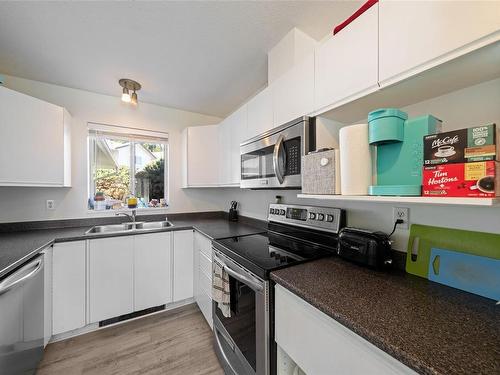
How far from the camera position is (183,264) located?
227 centimetres

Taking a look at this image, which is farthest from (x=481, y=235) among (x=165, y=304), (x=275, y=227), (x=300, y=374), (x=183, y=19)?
(x=165, y=304)

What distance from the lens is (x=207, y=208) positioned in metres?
3.10

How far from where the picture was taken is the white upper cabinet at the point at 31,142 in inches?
65.5

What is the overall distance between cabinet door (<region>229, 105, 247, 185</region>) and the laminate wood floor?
1480 mm

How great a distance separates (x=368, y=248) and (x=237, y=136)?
1.52 m

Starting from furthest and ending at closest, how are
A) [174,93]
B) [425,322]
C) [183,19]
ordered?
[174,93]
[183,19]
[425,322]

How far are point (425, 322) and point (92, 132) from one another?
325 centimetres

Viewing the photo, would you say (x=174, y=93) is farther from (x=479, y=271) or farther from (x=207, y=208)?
(x=479, y=271)

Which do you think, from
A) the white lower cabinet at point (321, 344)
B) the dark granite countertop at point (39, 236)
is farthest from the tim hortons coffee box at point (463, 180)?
the dark granite countertop at point (39, 236)

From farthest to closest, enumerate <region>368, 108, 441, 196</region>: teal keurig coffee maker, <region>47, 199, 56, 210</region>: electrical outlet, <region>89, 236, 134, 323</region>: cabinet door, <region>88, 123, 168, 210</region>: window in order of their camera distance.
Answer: <region>88, 123, 168, 210</region>: window → <region>47, 199, 56, 210</region>: electrical outlet → <region>89, 236, 134, 323</region>: cabinet door → <region>368, 108, 441, 196</region>: teal keurig coffee maker

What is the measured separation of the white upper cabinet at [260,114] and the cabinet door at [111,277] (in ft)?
5.26

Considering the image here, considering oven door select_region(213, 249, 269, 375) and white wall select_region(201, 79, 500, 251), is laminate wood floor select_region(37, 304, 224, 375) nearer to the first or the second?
oven door select_region(213, 249, 269, 375)

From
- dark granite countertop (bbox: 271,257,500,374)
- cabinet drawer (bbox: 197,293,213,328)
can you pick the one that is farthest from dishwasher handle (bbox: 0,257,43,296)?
dark granite countertop (bbox: 271,257,500,374)

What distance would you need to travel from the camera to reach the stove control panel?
137 centimetres
